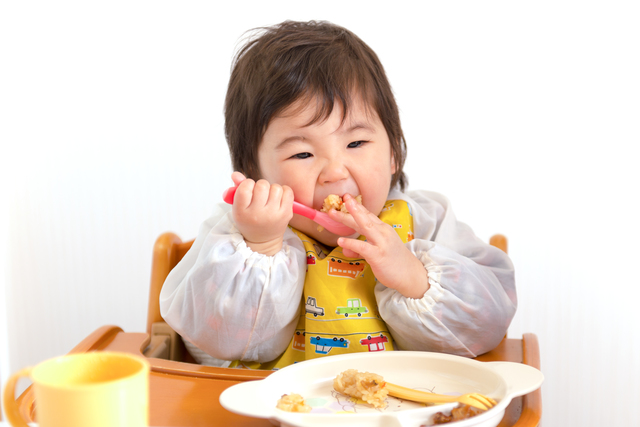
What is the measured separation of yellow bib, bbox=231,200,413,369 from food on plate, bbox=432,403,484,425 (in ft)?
1.22

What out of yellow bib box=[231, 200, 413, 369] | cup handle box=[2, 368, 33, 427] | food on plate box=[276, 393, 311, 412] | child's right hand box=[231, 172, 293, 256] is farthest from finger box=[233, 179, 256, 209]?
cup handle box=[2, 368, 33, 427]

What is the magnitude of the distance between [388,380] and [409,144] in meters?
1.11

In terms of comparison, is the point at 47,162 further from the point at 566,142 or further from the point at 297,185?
the point at 566,142

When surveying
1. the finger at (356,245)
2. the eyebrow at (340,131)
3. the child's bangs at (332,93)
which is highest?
the child's bangs at (332,93)

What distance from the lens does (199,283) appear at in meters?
0.95

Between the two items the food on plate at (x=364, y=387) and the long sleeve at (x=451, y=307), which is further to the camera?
the long sleeve at (x=451, y=307)

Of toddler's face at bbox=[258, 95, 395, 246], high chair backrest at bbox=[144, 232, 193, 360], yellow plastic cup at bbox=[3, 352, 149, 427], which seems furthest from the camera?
high chair backrest at bbox=[144, 232, 193, 360]

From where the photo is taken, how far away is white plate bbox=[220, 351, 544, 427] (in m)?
0.59

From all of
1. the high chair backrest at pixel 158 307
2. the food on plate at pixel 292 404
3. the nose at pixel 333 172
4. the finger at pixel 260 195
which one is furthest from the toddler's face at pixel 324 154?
the food on plate at pixel 292 404

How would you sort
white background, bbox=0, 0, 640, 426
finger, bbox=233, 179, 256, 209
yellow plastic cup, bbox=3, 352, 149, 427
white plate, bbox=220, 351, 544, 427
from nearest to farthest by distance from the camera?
yellow plastic cup, bbox=3, 352, 149, 427 < white plate, bbox=220, 351, 544, 427 < finger, bbox=233, 179, 256, 209 < white background, bbox=0, 0, 640, 426

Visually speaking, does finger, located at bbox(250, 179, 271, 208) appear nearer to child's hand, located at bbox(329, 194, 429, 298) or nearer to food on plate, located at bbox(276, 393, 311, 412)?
child's hand, located at bbox(329, 194, 429, 298)

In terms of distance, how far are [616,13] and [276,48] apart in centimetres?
104

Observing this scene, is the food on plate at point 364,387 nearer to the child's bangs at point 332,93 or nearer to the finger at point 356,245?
the finger at point 356,245

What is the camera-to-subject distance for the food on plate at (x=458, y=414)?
2.00ft
